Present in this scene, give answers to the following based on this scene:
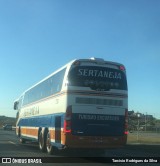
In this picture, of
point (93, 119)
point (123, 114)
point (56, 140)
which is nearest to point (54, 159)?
point (56, 140)

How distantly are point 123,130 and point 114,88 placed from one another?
5.73 feet

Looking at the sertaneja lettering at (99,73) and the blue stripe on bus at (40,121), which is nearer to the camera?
the sertaneja lettering at (99,73)

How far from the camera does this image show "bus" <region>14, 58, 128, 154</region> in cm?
1761

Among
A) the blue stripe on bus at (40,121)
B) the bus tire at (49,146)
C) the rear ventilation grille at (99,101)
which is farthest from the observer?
the blue stripe on bus at (40,121)

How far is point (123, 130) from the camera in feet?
60.1

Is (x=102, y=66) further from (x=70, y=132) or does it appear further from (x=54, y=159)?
(x=54, y=159)

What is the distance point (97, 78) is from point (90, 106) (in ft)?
4.09

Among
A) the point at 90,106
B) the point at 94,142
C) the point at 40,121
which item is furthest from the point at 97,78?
the point at 40,121

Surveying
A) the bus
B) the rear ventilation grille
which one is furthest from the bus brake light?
the rear ventilation grille

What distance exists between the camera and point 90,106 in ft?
58.8

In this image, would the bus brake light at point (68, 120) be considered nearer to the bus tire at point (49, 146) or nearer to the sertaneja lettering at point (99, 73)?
the sertaneja lettering at point (99, 73)

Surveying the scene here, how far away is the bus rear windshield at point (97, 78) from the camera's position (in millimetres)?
18109

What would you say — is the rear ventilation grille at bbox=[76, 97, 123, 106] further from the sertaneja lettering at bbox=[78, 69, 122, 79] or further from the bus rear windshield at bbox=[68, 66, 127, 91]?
the sertaneja lettering at bbox=[78, 69, 122, 79]

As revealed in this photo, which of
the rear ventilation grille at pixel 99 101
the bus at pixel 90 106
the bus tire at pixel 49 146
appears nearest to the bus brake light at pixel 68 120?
the bus at pixel 90 106
